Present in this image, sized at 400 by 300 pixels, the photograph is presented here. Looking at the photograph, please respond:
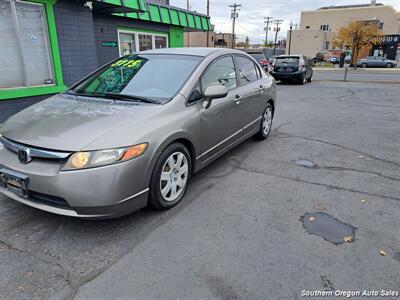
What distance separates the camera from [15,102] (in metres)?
5.86

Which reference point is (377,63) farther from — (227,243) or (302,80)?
(227,243)

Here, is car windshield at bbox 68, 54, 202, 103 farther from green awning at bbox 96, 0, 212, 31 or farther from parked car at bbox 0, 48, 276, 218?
green awning at bbox 96, 0, 212, 31

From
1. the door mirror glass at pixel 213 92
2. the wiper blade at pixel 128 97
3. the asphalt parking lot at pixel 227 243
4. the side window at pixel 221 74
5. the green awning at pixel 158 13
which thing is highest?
the green awning at pixel 158 13

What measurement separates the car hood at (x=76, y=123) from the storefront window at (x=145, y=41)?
741 centimetres

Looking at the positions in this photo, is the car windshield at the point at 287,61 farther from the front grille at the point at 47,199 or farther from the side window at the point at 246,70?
the front grille at the point at 47,199

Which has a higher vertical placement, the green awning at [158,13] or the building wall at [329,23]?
the building wall at [329,23]

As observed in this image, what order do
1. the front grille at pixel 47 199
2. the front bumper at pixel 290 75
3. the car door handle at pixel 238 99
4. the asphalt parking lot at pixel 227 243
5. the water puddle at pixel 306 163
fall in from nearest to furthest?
the asphalt parking lot at pixel 227 243, the front grille at pixel 47 199, the car door handle at pixel 238 99, the water puddle at pixel 306 163, the front bumper at pixel 290 75

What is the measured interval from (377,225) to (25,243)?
10.9 feet

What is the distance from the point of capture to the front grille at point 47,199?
252cm

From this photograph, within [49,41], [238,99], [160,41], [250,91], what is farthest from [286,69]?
[238,99]

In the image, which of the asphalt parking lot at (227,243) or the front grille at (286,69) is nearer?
the asphalt parking lot at (227,243)

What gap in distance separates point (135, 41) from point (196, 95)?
24.1 ft

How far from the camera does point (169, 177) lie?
10.2ft

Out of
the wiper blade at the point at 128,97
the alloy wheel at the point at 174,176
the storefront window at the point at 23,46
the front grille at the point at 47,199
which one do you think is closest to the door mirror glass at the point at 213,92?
the wiper blade at the point at 128,97
